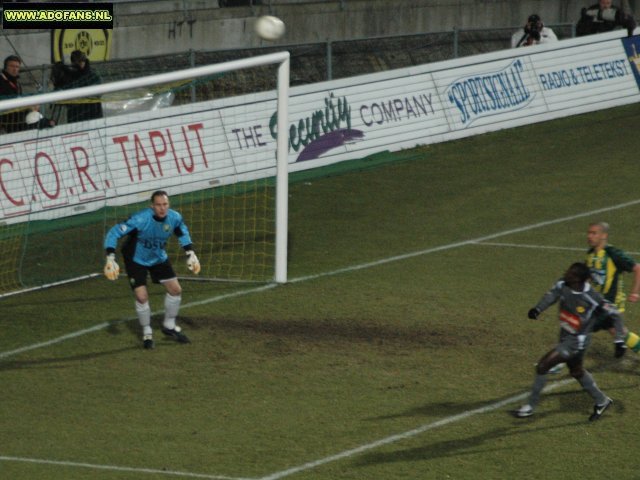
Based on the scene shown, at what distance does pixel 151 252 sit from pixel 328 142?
10821 mm

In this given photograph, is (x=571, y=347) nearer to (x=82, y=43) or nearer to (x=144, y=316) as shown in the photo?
(x=144, y=316)

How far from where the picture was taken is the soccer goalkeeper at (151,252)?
47.1ft

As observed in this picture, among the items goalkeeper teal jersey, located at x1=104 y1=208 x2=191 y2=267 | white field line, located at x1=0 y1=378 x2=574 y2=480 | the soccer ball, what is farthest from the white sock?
the soccer ball

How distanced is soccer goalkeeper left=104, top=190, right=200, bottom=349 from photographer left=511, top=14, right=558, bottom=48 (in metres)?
15.8

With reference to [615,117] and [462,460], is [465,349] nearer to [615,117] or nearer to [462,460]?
[462,460]

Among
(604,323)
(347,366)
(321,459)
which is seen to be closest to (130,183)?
(347,366)

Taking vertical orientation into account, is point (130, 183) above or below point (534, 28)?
below

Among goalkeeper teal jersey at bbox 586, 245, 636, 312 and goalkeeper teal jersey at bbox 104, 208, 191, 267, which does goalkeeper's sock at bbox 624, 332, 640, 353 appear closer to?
goalkeeper teal jersey at bbox 586, 245, 636, 312

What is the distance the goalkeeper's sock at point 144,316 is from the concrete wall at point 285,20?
1651 centimetres

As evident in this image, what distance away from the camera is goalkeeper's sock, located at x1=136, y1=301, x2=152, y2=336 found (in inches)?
578

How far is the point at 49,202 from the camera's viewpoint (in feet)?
64.3

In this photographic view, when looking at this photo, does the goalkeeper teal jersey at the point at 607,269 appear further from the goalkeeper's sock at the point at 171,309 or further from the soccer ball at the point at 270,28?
the soccer ball at the point at 270,28

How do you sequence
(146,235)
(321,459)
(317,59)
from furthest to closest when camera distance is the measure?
(317,59), (146,235), (321,459)

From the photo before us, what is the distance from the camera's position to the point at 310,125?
2472cm
